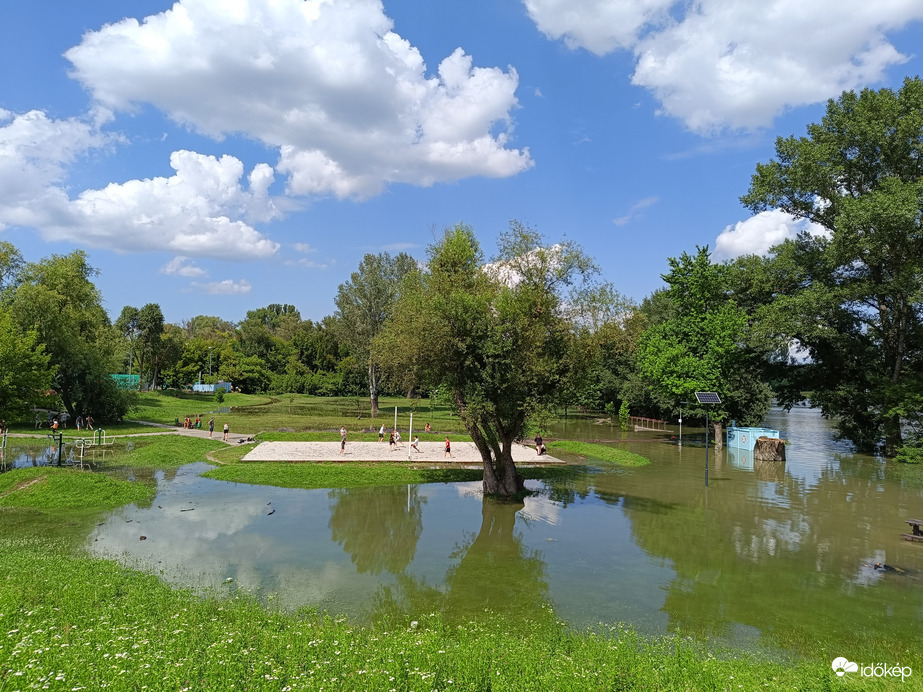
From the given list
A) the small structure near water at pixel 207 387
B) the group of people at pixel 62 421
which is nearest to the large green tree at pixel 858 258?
the group of people at pixel 62 421

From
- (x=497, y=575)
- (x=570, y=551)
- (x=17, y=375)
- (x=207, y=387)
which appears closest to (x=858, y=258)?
(x=570, y=551)

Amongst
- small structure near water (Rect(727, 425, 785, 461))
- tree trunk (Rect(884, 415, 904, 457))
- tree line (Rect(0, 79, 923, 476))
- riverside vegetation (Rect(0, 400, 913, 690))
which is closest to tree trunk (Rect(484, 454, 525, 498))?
tree line (Rect(0, 79, 923, 476))

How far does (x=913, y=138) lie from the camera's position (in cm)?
3694

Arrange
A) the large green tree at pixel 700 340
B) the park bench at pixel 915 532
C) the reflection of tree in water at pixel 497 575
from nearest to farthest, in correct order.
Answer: the reflection of tree in water at pixel 497 575, the park bench at pixel 915 532, the large green tree at pixel 700 340

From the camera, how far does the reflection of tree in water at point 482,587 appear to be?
12656 mm

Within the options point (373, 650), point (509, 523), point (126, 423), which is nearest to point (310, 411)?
point (126, 423)

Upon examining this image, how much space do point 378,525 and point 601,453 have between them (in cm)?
2445

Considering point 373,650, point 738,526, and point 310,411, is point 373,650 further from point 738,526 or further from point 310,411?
point 310,411

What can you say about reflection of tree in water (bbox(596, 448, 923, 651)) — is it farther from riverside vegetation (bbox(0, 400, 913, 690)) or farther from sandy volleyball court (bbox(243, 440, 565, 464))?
sandy volleyball court (bbox(243, 440, 565, 464))

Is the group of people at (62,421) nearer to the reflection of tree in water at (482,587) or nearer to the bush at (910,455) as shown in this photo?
the reflection of tree in water at (482,587)

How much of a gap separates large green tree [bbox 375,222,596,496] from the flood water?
16.2 feet

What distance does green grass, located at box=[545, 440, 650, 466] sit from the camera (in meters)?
37.7

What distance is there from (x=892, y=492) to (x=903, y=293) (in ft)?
50.3

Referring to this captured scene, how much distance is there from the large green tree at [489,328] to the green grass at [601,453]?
16.5m
